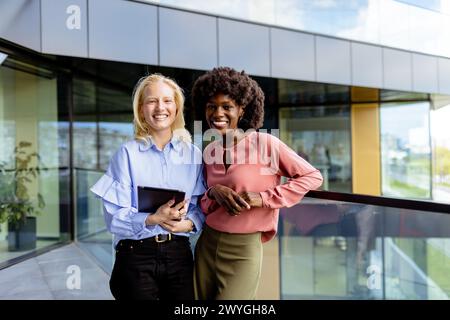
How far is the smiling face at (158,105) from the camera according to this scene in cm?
171

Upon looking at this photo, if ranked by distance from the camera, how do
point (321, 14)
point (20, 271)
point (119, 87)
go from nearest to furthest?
1. point (20, 271)
2. point (321, 14)
3. point (119, 87)

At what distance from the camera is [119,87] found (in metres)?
10.0

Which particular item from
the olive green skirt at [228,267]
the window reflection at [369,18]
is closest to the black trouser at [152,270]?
the olive green skirt at [228,267]

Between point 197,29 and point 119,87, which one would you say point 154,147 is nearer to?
point 197,29

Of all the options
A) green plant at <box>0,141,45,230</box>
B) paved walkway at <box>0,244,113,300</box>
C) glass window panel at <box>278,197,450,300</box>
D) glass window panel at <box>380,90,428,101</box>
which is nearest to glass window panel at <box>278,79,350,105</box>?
glass window panel at <box>380,90,428,101</box>

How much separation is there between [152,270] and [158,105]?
80 cm

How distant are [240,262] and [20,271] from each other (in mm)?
4692

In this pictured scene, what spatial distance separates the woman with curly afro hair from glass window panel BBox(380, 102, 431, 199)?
1063cm

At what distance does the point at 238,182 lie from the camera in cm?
176

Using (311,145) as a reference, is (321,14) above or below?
above

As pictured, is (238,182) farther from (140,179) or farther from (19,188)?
(19,188)

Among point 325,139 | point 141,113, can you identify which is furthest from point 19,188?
point 325,139

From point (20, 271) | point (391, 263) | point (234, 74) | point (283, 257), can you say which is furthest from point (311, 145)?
point (234, 74)

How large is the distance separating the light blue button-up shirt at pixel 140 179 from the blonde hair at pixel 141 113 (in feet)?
0.14
